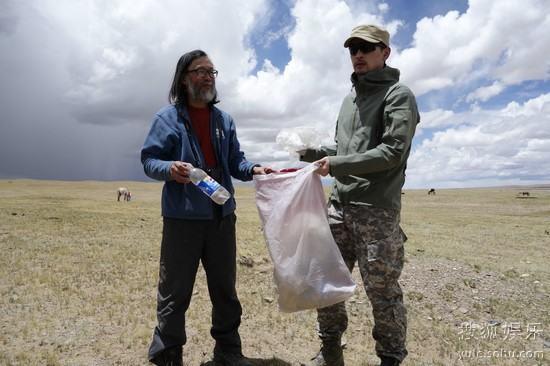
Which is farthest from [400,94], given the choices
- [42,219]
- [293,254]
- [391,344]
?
[42,219]

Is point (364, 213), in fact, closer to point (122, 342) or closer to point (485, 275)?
point (122, 342)

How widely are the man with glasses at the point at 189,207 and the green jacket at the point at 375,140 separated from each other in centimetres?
71

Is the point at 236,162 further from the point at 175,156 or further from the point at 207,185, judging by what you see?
the point at 207,185

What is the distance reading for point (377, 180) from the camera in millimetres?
3076

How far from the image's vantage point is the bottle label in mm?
2951

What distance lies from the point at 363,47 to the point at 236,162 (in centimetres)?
137

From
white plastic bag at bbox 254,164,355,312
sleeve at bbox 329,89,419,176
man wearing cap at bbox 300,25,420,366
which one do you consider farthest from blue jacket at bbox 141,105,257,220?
sleeve at bbox 329,89,419,176

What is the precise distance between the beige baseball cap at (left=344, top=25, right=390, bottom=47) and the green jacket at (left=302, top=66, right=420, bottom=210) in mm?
209

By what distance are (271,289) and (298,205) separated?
323 cm

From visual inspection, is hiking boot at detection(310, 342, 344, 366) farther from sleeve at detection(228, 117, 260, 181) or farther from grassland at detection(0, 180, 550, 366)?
sleeve at detection(228, 117, 260, 181)

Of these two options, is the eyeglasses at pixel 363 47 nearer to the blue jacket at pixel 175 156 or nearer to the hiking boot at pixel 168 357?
the blue jacket at pixel 175 156

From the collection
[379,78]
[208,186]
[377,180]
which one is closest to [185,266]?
[208,186]

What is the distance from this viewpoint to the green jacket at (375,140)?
9.46 ft

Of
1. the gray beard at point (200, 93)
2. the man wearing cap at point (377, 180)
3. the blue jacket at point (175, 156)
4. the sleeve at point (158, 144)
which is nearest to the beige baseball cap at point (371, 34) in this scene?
the man wearing cap at point (377, 180)
